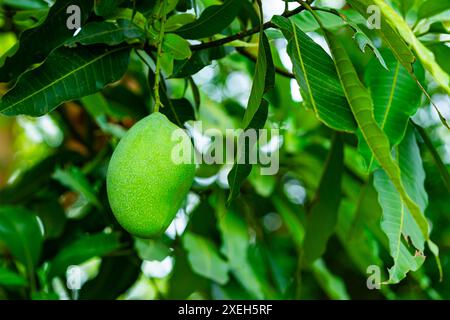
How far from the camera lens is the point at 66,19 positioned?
0.85m

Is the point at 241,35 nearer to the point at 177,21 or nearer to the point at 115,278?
the point at 177,21

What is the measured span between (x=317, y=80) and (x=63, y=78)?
30 centimetres

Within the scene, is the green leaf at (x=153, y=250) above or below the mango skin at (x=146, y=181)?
below

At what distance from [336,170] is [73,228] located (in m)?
0.61

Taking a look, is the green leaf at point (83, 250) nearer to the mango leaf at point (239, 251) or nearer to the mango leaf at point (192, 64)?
the mango leaf at point (239, 251)

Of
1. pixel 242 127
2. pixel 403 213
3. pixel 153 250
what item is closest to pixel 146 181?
pixel 242 127

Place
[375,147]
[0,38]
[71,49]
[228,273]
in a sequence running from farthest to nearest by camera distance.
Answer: [0,38]
[228,273]
[71,49]
[375,147]

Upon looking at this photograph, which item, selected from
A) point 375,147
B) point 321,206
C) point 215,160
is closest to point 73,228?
point 215,160

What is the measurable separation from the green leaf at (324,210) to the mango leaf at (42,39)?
499mm

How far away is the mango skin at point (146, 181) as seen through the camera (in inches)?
26.8

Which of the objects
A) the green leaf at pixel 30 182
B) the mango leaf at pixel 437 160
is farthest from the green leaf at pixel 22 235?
the mango leaf at pixel 437 160

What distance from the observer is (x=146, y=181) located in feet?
2.23
